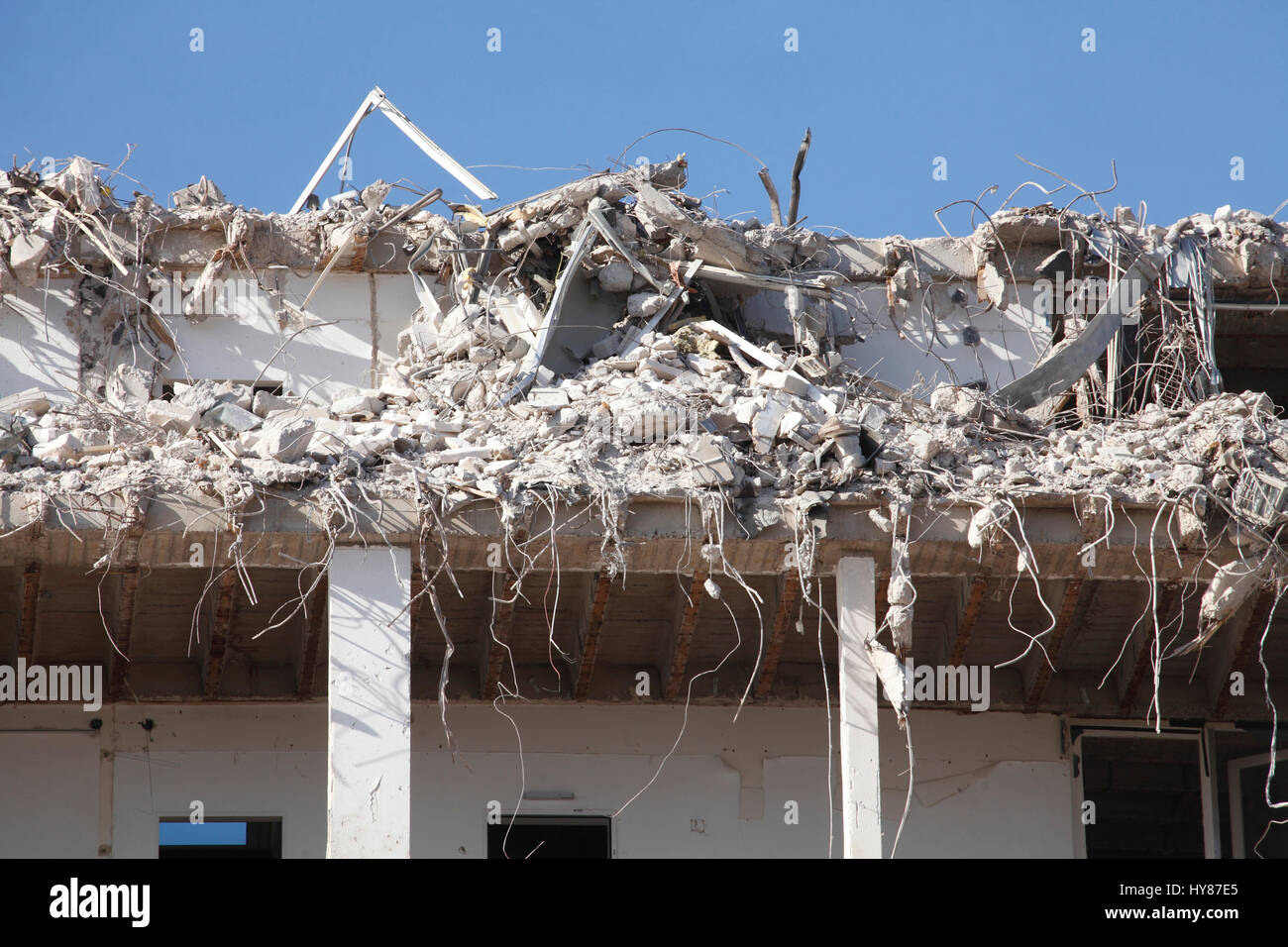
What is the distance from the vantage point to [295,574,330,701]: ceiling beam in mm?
9633

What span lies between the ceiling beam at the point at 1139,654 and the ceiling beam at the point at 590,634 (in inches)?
133

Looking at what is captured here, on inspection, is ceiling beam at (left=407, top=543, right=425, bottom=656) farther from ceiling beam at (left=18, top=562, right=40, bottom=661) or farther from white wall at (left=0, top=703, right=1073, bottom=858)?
ceiling beam at (left=18, top=562, right=40, bottom=661)

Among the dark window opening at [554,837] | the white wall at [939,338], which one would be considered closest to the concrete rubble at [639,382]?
the white wall at [939,338]

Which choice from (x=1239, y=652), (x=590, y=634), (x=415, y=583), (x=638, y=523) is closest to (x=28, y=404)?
(x=415, y=583)

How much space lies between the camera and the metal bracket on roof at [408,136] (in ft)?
38.4

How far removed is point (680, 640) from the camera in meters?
9.90

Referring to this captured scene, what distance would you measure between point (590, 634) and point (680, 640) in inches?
21.5

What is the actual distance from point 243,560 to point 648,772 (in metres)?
3.30

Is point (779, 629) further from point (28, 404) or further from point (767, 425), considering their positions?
point (28, 404)

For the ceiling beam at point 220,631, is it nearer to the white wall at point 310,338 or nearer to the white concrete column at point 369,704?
the white concrete column at point 369,704

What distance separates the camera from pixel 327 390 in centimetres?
1123

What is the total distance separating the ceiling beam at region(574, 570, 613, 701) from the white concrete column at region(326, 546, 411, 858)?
1200 millimetres
